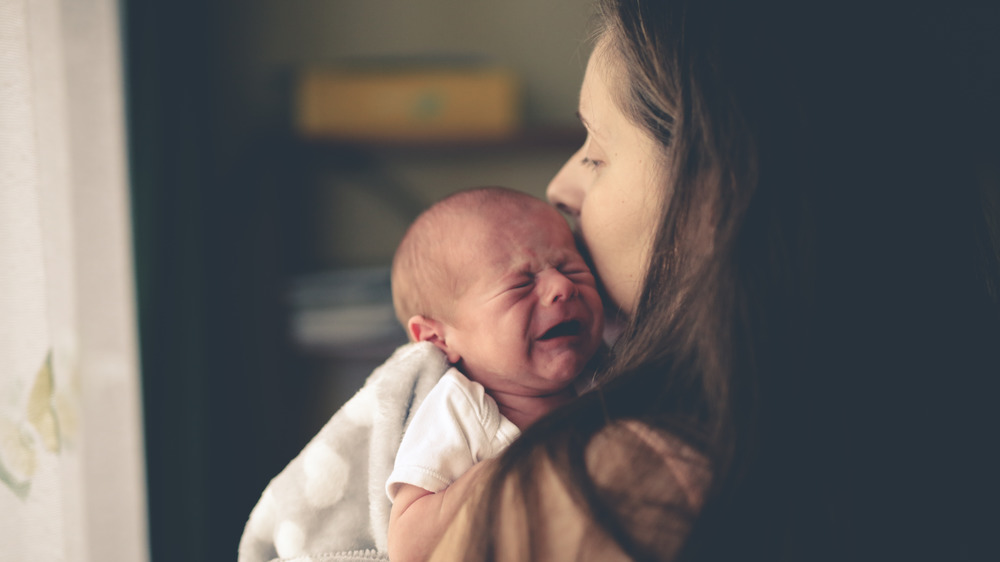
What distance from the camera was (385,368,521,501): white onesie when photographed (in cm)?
70

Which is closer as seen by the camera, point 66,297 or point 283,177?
point 66,297

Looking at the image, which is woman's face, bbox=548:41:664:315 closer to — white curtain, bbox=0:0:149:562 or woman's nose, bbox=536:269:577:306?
woman's nose, bbox=536:269:577:306

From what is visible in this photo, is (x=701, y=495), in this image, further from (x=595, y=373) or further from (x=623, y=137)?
(x=623, y=137)

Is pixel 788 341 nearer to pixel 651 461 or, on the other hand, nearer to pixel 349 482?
pixel 651 461

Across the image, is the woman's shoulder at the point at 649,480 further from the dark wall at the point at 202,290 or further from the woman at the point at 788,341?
the dark wall at the point at 202,290

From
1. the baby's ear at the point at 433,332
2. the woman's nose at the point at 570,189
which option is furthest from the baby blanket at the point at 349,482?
the woman's nose at the point at 570,189

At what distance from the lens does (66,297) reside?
1.01 m

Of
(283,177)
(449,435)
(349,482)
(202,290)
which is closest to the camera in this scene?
(449,435)

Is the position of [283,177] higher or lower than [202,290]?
higher

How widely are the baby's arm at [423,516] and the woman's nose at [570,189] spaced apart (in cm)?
39

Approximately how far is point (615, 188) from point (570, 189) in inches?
5.3

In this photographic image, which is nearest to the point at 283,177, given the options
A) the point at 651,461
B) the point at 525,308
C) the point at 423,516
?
the point at 525,308

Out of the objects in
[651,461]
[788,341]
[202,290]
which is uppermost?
[788,341]

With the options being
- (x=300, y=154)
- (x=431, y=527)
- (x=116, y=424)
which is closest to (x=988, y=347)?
(x=431, y=527)
